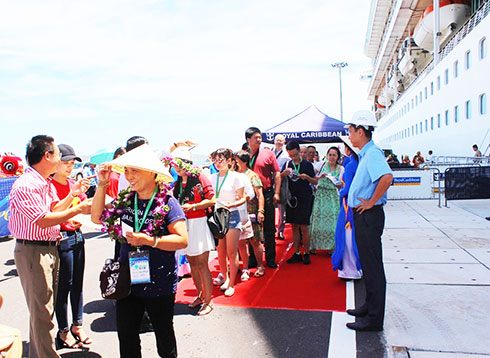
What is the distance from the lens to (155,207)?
2.90 metres

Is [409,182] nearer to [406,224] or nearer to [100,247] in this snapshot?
[406,224]

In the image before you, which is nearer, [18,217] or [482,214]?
[18,217]

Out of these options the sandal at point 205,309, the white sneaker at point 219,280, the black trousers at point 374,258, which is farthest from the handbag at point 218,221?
the black trousers at point 374,258

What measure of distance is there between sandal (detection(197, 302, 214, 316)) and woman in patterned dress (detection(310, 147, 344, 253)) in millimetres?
3000

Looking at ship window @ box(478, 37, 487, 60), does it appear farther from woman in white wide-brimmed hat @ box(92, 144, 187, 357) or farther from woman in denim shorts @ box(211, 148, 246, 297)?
woman in white wide-brimmed hat @ box(92, 144, 187, 357)

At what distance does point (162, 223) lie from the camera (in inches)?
112

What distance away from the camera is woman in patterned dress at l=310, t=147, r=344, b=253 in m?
7.07

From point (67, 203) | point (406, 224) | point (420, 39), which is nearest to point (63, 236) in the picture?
point (67, 203)

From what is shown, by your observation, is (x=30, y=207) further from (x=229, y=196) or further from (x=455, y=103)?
(x=455, y=103)

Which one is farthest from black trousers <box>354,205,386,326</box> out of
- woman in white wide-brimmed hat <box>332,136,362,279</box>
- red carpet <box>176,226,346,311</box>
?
woman in white wide-brimmed hat <box>332,136,362,279</box>

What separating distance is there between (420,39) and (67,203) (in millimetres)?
39072

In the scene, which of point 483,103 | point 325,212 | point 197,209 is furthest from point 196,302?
point 483,103

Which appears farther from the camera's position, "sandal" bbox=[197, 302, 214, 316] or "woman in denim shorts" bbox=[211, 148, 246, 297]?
"woman in denim shorts" bbox=[211, 148, 246, 297]

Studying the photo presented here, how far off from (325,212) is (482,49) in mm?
17663
